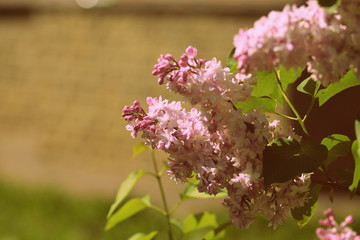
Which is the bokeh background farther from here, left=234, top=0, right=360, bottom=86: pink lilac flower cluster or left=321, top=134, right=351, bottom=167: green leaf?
left=234, top=0, right=360, bottom=86: pink lilac flower cluster

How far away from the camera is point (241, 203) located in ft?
2.13

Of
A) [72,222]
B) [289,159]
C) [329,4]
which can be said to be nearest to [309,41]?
[329,4]

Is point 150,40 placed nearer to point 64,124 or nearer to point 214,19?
point 214,19

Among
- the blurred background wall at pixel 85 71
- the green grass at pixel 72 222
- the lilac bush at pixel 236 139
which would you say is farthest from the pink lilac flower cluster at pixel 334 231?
the blurred background wall at pixel 85 71

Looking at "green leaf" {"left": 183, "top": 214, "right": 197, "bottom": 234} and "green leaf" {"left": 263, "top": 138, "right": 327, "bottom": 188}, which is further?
"green leaf" {"left": 183, "top": 214, "right": 197, "bottom": 234}

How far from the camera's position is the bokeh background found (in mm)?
4391

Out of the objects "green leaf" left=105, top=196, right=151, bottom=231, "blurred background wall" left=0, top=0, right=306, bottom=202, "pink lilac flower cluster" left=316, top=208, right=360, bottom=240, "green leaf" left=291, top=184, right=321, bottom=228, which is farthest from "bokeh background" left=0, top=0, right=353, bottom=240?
"pink lilac flower cluster" left=316, top=208, right=360, bottom=240

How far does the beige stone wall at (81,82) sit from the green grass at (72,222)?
46 centimetres

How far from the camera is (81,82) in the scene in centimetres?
529

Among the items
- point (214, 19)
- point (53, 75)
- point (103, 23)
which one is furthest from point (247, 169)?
point (53, 75)

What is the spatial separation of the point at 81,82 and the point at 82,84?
24 millimetres

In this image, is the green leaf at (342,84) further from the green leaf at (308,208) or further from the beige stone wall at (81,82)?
the beige stone wall at (81,82)

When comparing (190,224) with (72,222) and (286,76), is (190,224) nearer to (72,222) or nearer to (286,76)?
(286,76)

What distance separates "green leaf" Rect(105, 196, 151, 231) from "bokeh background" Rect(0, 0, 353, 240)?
9.20 ft
